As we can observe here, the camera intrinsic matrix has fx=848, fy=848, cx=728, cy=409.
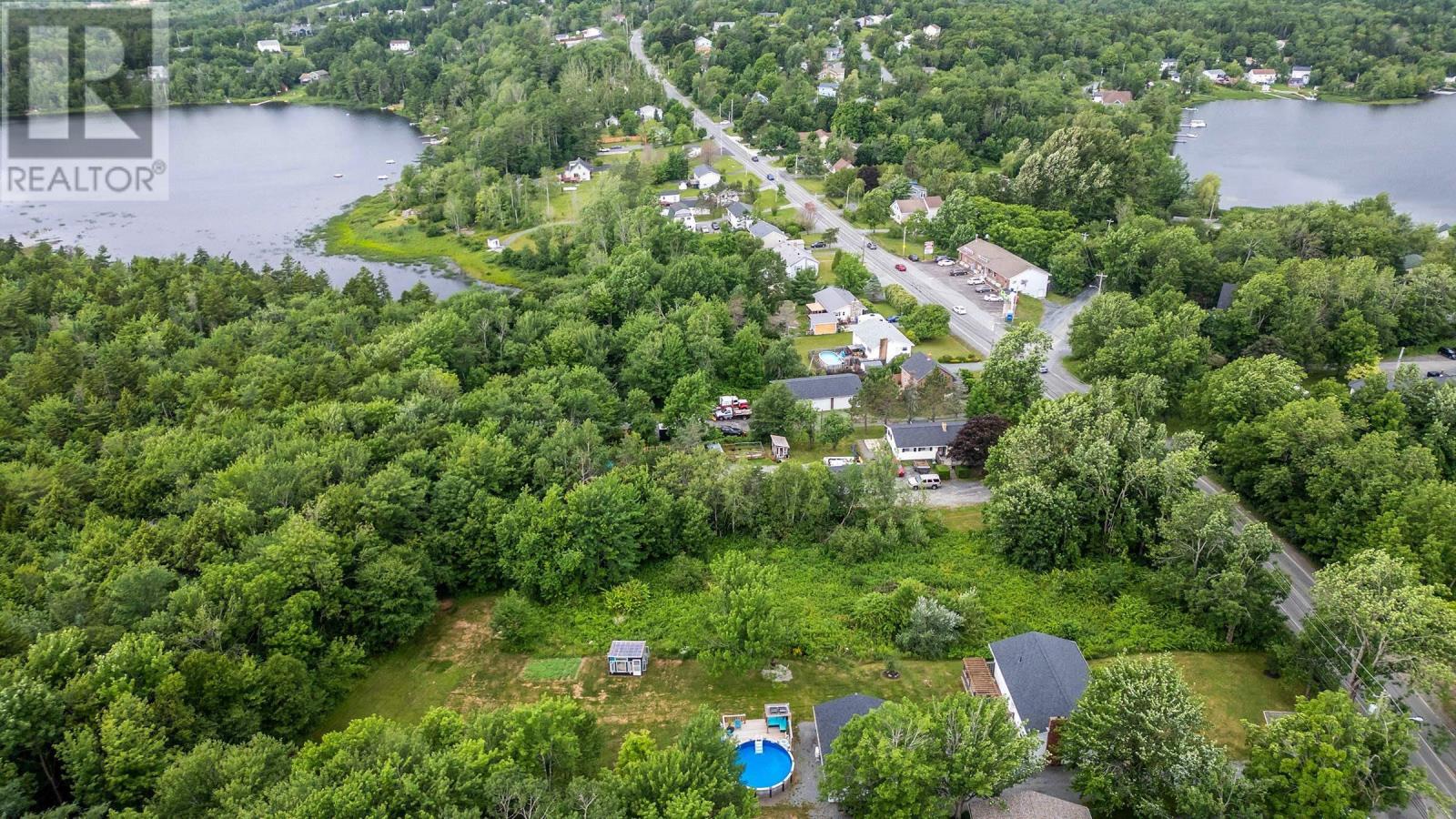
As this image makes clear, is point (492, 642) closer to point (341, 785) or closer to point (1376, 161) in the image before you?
point (341, 785)

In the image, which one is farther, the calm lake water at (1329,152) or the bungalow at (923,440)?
the calm lake water at (1329,152)

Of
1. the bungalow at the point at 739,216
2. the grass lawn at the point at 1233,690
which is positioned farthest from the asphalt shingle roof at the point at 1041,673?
the bungalow at the point at 739,216

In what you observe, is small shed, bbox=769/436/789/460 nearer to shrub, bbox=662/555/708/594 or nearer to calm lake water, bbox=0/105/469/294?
shrub, bbox=662/555/708/594

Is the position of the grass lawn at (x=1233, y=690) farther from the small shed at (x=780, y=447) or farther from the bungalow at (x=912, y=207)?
the bungalow at (x=912, y=207)

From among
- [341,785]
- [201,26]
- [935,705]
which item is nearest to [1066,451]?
[935,705]

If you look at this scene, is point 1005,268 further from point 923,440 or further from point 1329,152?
point 1329,152

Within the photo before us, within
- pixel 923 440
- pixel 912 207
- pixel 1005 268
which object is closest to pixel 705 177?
pixel 912 207

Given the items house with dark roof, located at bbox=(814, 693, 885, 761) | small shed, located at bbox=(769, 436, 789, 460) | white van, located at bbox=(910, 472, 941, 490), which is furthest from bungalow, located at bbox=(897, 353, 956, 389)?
house with dark roof, located at bbox=(814, 693, 885, 761)
